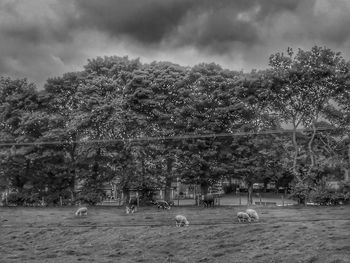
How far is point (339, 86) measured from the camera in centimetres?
6444

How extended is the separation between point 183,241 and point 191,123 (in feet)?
85.1

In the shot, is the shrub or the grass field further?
the shrub

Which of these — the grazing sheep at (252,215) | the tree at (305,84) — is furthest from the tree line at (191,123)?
the grazing sheep at (252,215)

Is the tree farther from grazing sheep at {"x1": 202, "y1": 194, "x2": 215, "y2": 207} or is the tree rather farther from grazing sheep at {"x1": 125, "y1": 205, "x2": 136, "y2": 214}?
grazing sheep at {"x1": 125, "y1": 205, "x2": 136, "y2": 214}

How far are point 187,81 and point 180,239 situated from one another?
1177 inches

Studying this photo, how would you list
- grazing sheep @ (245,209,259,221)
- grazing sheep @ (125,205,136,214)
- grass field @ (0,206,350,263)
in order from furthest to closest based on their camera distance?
1. grazing sheep @ (125,205,136,214)
2. grazing sheep @ (245,209,259,221)
3. grass field @ (0,206,350,263)

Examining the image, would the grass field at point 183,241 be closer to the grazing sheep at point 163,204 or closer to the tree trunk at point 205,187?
the grazing sheep at point 163,204

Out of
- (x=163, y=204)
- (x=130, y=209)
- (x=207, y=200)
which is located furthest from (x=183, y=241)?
(x=207, y=200)

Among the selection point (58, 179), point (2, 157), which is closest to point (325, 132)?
point (58, 179)

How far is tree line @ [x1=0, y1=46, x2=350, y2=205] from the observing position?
65.8 metres

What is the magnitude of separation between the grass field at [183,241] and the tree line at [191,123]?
49.1 ft

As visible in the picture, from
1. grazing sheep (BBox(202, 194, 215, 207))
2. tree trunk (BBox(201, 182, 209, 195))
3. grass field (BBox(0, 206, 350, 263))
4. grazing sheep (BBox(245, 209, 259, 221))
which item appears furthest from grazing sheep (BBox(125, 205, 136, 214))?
grazing sheep (BBox(245, 209, 259, 221))

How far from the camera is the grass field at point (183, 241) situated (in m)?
38.6

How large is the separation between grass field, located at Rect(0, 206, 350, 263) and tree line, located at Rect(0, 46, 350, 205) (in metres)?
15.0
